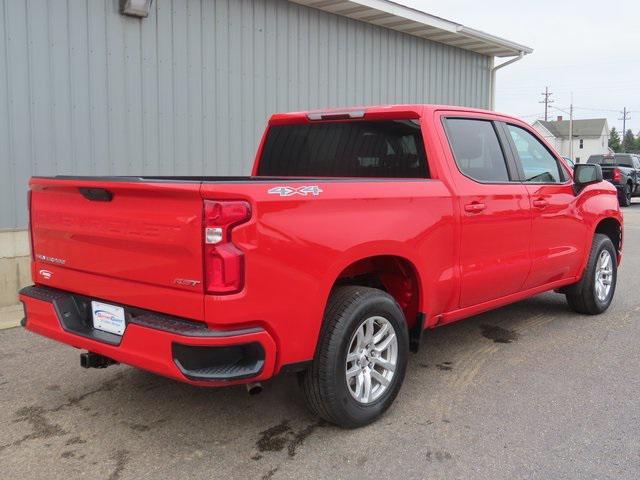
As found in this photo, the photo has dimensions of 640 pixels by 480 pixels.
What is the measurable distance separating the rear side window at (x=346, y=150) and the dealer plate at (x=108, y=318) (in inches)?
76.8

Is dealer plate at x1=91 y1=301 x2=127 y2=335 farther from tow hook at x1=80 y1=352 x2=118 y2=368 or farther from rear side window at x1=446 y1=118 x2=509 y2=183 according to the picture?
rear side window at x1=446 y1=118 x2=509 y2=183

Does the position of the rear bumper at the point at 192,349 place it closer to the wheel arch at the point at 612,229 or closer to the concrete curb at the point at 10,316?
the concrete curb at the point at 10,316

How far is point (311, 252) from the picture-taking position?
3031mm

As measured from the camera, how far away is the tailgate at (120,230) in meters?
2.77

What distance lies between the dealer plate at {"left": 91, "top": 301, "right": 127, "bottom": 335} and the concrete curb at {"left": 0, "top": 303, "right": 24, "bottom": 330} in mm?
2899

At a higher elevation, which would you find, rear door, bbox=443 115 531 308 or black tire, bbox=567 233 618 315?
rear door, bbox=443 115 531 308

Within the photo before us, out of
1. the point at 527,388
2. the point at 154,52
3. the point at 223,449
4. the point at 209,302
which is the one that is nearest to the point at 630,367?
the point at 527,388

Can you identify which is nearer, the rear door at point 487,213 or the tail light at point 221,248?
the tail light at point 221,248

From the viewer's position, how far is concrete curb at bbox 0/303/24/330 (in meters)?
5.69

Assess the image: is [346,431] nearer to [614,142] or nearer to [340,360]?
[340,360]

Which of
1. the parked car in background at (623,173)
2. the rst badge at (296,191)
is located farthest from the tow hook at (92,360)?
the parked car in background at (623,173)

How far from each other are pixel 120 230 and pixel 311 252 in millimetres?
942

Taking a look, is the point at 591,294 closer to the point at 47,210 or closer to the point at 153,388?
the point at 153,388

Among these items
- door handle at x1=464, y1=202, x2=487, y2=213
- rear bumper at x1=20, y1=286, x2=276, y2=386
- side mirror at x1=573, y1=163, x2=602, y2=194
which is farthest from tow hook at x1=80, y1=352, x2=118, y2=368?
side mirror at x1=573, y1=163, x2=602, y2=194
